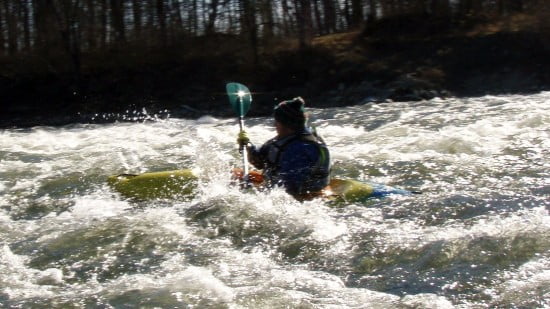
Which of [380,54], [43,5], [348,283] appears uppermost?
[43,5]

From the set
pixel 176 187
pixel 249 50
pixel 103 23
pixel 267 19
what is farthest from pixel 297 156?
pixel 103 23

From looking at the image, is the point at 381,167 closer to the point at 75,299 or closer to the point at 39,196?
the point at 39,196

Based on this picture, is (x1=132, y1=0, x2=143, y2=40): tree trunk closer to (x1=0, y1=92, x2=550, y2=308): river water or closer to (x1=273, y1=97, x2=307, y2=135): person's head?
(x1=0, y1=92, x2=550, y2=308): river water

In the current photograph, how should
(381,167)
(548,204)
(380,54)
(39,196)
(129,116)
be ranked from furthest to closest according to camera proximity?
(380,54) → (129,116) → (381,167) → (39,196) → (548,204)

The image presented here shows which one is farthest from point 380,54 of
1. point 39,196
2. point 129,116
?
point 39,196

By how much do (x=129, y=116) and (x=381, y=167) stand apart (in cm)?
725

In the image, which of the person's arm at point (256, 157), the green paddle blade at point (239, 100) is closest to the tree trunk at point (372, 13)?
the green paddle blade at point (239, 100)

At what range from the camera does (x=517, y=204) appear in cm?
604

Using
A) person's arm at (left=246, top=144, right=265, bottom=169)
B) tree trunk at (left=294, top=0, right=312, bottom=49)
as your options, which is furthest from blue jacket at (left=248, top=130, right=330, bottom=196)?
tree trunk at (left=294, top=0, right=312, bottom=49)

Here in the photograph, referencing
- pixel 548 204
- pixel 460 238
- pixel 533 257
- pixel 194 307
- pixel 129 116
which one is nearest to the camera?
pixel 194 307

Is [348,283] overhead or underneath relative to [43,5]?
underneath

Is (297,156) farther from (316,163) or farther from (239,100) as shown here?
(239,100)

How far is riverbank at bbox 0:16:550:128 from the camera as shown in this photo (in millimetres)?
14258

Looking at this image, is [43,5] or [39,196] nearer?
[39,196]
